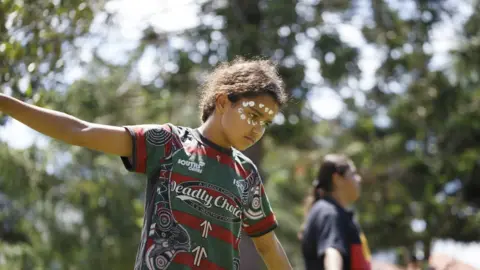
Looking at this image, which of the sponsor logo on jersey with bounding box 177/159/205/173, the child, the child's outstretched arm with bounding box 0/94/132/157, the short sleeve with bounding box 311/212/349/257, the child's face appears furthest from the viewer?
the short sleeve with bounding box 311/212/349/257

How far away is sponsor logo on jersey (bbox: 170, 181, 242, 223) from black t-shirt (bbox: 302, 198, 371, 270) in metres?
1.34

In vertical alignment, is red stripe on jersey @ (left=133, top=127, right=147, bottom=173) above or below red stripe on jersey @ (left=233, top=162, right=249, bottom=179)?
above

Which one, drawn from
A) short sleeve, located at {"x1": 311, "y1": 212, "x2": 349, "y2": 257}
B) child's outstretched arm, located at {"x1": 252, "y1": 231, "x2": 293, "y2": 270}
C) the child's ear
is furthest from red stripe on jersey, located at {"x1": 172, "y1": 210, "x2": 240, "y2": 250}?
short sleeve, located at {"x1": 311, "y1": 212, "x2": 349, "y2": 257}

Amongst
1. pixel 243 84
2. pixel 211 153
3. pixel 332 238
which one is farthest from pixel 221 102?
pixel 332 238

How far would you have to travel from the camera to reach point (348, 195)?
4.04m

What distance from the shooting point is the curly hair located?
246cm

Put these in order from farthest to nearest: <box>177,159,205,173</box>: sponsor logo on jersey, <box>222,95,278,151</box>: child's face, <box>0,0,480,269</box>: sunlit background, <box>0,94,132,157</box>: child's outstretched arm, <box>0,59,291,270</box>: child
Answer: <box>0,0,480,269</box>: sunlit background
<box>222,95,278,151</box>: child's face
<box>177,159,205,173</box>: sponsor logo on jersey
<box>0,59,291,270</box>: child
<box>0,94,132,157</box>: child's outstretched arm

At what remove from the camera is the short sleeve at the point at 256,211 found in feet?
8.20

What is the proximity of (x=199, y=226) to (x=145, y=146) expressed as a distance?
0.98 ft

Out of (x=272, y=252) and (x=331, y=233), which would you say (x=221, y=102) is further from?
(x=331, y=233)

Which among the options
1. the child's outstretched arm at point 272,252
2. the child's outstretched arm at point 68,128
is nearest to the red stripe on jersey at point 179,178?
the child's outstretched arm at point 68,128

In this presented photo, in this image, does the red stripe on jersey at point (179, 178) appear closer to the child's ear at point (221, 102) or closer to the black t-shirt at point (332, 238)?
the child's ear at point (221, 102)

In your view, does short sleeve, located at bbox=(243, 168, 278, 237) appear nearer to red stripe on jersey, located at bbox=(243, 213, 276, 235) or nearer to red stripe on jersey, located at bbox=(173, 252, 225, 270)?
red stripe on jersey, located at bbox=(243, 213, 276, 235)

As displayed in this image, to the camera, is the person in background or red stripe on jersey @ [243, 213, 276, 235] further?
the person in background
